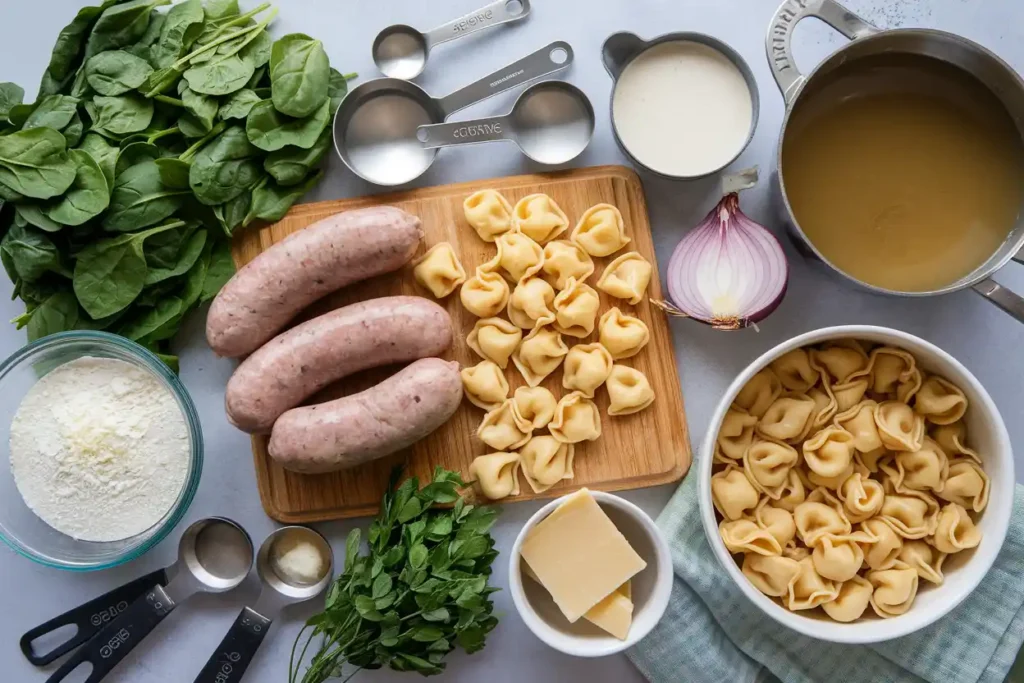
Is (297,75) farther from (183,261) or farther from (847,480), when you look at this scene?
(847,480)

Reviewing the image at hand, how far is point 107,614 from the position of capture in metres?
2.11

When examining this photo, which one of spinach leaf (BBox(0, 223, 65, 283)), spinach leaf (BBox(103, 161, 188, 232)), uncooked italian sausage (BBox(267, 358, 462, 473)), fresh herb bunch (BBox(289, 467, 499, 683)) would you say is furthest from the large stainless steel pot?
spinach leaf (BBox(0, 223, 65, 283))

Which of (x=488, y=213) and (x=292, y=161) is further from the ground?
(x=292, y=161)

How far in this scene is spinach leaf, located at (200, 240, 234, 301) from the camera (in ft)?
6.76

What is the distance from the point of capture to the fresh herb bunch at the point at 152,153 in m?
1.96

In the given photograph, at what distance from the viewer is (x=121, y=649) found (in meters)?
2.07

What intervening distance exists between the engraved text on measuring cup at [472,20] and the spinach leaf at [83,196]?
940 millimetres

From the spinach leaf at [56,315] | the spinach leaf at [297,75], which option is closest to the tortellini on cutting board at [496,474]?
the spinach leaf at [297,75]

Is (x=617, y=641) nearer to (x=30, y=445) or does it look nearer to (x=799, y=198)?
(x=799, y=198)

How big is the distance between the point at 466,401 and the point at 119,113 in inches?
43.1

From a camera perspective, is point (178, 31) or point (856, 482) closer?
point (856, 482)

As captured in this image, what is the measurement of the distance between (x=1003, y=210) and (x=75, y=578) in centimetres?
250

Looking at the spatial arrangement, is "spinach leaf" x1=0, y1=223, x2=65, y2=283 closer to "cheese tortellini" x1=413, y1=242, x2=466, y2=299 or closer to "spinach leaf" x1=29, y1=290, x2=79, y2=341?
"spinach leaf" x1=29, y1=290, x2=79, y2=341

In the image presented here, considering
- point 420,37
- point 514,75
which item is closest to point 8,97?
point 420,37
